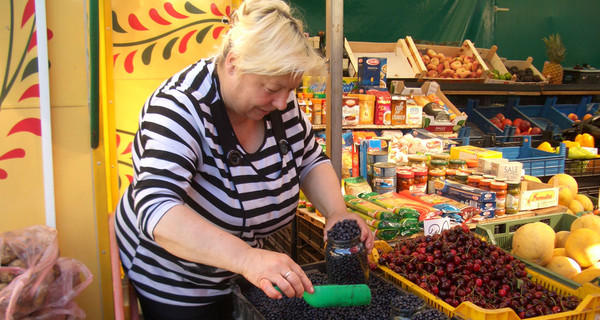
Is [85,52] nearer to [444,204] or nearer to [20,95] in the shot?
[20,95]

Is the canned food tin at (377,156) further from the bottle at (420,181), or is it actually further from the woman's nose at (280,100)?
the woman's nose at (280,100)

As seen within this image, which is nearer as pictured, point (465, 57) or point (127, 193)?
point (127, 193)

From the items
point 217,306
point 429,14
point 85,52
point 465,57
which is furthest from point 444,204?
point 429,14

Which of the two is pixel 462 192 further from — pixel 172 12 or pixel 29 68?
pixel 29 68

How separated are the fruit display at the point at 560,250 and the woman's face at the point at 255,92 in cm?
148

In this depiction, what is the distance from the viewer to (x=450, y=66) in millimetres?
6168

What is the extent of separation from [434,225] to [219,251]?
1.45m

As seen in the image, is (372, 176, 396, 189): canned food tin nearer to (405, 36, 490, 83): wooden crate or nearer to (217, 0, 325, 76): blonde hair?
(217, 0, 325, 76): blonde hair

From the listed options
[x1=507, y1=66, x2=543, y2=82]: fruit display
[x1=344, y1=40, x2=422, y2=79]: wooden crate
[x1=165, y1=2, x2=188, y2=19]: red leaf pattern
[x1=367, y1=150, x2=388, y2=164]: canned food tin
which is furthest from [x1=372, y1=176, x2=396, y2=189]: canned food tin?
[x1=507, y1=66, x2=543, y2=82]: fruit display

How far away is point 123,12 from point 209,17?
1.57 feet

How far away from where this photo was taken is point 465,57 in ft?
21.3

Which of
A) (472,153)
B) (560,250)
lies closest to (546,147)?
(472,153)

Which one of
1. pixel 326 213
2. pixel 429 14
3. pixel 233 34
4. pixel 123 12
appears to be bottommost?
pixel 326 213

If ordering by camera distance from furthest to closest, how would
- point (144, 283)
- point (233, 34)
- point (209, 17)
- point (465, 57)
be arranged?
1. point (465, 57)
2. point (209, 17)
3. point (144, 283)
4. point (233, 34)
